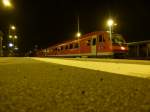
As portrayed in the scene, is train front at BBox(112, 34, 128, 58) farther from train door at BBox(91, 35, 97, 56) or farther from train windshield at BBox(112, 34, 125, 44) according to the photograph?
train door at BBox(91, 35, 97, 56)

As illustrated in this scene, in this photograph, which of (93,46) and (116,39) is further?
(93,46)

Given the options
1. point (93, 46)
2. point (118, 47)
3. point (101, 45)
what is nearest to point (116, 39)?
point (118, 47)

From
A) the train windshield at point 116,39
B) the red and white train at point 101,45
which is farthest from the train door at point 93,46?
the train windshield at point 116,39

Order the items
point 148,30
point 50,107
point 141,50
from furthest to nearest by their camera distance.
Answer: point 148,30 < point 141,50 < point 50,107

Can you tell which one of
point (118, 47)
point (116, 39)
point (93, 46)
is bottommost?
point (118, 47)

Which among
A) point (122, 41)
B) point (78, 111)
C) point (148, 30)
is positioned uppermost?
point (148, 30)

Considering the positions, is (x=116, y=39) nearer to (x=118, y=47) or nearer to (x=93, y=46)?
(x=118, y=47)

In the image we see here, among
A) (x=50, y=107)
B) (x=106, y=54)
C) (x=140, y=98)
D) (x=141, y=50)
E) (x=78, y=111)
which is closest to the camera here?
(x=78, y=111)

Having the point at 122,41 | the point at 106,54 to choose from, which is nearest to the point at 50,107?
the point at 106,54

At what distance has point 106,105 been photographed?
2.68 metres

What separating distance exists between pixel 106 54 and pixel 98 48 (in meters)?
1.11

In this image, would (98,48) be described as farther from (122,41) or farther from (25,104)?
(25,104)

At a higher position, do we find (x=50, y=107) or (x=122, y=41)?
(x=122, y=41)

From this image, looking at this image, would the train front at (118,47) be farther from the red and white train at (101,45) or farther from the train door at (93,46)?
the train door at (93,46)
